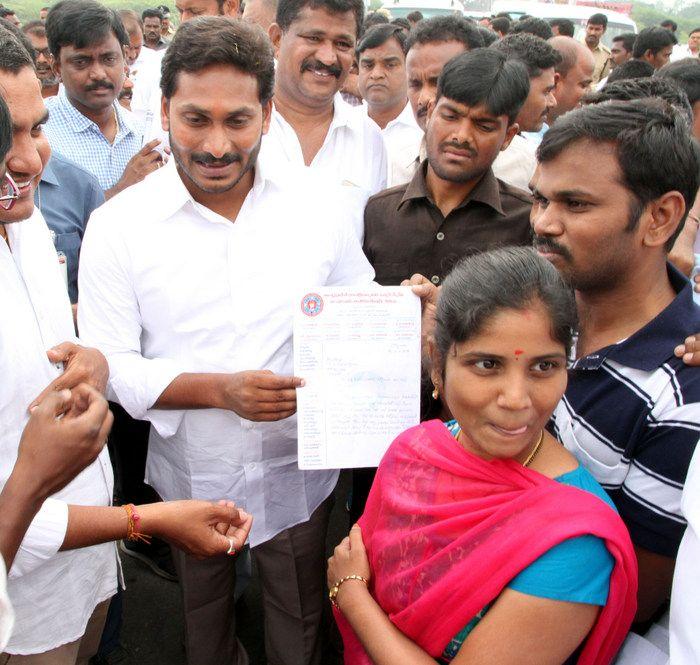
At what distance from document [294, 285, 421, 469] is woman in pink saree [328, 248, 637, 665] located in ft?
1.35

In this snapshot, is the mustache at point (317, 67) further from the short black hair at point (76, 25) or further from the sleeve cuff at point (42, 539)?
the sleeve cuff at point (42, 539)

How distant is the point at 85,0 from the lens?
399 cm

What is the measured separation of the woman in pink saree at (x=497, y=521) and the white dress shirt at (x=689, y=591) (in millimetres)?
144

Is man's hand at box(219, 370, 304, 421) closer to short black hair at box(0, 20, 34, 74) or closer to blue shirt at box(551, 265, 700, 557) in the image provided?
blue shirt at box(551, 265, 700, 557)

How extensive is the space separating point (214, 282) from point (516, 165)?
2.07 metres

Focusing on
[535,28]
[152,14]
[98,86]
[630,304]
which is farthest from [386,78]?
[152,14]

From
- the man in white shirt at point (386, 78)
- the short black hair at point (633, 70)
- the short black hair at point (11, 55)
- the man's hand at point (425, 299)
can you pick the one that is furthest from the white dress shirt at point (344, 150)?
the short black hair at point (633, 70)

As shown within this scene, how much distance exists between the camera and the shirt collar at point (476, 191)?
2.51 m

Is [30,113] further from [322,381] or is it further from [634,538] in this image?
[634,538]

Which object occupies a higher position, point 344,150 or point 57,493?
point 344,150

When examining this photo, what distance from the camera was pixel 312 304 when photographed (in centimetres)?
195

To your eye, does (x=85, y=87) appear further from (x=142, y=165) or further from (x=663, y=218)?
(x=663, y=218)

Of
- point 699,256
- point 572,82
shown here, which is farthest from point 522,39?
point 699,256

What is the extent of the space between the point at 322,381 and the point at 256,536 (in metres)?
0.65
